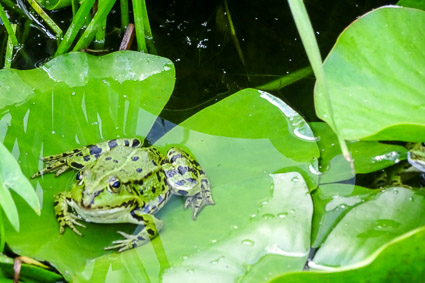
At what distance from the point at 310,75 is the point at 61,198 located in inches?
61.9

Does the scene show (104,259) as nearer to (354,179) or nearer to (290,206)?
(290,206)

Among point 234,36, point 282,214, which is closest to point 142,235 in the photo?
point 282,214

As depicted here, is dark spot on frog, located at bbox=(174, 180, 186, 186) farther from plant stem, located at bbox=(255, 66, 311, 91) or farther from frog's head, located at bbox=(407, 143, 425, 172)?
frog's head, located at bbox=(407, 143, 425, 172)

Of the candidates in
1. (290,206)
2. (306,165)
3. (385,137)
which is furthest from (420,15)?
(290,206)

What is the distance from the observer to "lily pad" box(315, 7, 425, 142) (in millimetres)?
2424

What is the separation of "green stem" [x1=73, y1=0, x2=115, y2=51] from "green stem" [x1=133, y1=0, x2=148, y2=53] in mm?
133

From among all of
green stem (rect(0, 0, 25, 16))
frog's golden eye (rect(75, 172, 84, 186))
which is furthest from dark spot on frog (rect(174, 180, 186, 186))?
green stem (rect(0, 0, 25, 16))

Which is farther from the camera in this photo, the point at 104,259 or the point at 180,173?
the point at 180,173

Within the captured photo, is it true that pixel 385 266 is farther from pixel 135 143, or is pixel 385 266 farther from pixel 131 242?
pixel 135 143

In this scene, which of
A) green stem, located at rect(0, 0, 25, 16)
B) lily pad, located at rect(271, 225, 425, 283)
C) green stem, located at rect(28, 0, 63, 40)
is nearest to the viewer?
lily pad, located at rect(271, 225, 425, 283)

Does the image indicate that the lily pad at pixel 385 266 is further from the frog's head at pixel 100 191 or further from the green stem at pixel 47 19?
the green stem at pixel 47 19

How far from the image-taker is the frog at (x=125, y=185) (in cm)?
239

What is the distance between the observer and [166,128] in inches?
115

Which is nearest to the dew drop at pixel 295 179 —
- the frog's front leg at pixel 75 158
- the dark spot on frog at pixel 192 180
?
the dark spot on frog at pixel 192 180
